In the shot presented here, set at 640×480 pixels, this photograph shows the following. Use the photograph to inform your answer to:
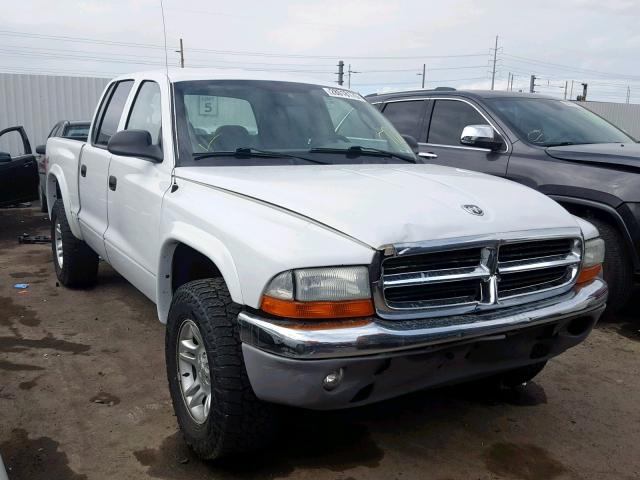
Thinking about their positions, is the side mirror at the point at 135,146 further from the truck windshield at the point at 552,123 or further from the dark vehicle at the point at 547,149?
the truck windshield at the point at 552,123

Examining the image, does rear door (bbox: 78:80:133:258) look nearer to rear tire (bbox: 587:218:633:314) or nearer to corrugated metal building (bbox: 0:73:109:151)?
rear tire (bbox: 587:218:633:314)

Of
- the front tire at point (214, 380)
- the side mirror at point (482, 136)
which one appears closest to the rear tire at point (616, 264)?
the side mirror at point (482, 136)

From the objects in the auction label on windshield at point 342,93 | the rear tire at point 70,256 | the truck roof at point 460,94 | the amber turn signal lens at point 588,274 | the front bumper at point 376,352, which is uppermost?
the truck roof at point 460,94

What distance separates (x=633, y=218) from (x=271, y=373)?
11.0 feet

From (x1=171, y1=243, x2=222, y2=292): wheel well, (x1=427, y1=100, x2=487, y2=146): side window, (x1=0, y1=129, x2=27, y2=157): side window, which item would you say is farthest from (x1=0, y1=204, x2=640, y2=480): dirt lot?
(x1=0, y1=129, x2=27, y2=157): side window

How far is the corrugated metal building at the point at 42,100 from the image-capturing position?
15023 millimetres

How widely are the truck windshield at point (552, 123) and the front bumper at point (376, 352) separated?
325 centimetres

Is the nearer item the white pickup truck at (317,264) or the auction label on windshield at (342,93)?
the white pickup truck at (317,264)

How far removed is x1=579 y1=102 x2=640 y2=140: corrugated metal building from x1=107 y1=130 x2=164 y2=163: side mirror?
965 inches

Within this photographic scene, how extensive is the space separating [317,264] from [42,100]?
15.1 metres

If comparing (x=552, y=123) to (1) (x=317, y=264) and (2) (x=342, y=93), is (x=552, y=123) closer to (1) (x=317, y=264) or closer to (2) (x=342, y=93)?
(2) (x=342, y=93)

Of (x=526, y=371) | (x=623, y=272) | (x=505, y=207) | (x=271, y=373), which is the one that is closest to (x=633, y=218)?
(x=623, y=272)

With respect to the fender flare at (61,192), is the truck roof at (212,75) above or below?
above

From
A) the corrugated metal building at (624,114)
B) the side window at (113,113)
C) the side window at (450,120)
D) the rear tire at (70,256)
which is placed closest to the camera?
the side window at (113,113)
